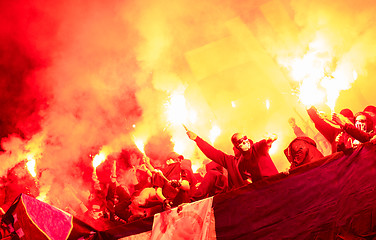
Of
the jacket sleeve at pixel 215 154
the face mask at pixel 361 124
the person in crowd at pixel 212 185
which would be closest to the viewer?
the face mask at pixel 361 124

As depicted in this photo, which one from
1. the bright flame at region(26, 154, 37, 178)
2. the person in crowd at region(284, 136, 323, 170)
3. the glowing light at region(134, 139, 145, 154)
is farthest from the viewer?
the bright flame at region(26, 154, 37, 178)

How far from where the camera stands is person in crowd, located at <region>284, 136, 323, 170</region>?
15.7 ft

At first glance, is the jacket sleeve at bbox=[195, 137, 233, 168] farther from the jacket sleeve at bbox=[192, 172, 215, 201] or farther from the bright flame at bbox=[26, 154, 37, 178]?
the bright flame at bbox=[26, 154, 37, 178]

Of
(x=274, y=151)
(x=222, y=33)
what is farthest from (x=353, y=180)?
(x=222, y=33)

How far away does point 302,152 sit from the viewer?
4.84 m

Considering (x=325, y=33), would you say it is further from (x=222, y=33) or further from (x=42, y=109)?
(x=42, y=109)

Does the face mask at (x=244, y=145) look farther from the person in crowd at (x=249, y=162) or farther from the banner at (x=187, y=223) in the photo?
the banner at (x=187, y=223)

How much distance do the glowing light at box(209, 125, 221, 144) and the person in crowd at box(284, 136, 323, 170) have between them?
353 centimetres

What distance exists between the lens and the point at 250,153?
4910 millimetres

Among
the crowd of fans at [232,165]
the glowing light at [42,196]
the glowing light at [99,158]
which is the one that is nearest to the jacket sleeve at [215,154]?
the crowd of fans at [232,165]

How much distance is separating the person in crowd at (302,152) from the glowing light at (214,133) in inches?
139

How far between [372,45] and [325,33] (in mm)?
951

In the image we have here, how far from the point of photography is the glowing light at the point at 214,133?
27.8 ft

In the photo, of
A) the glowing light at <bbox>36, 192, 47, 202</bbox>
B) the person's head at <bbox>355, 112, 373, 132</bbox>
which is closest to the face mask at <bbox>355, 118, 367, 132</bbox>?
the person's head at <bbox>355, 112, 373, 132</bbox>
